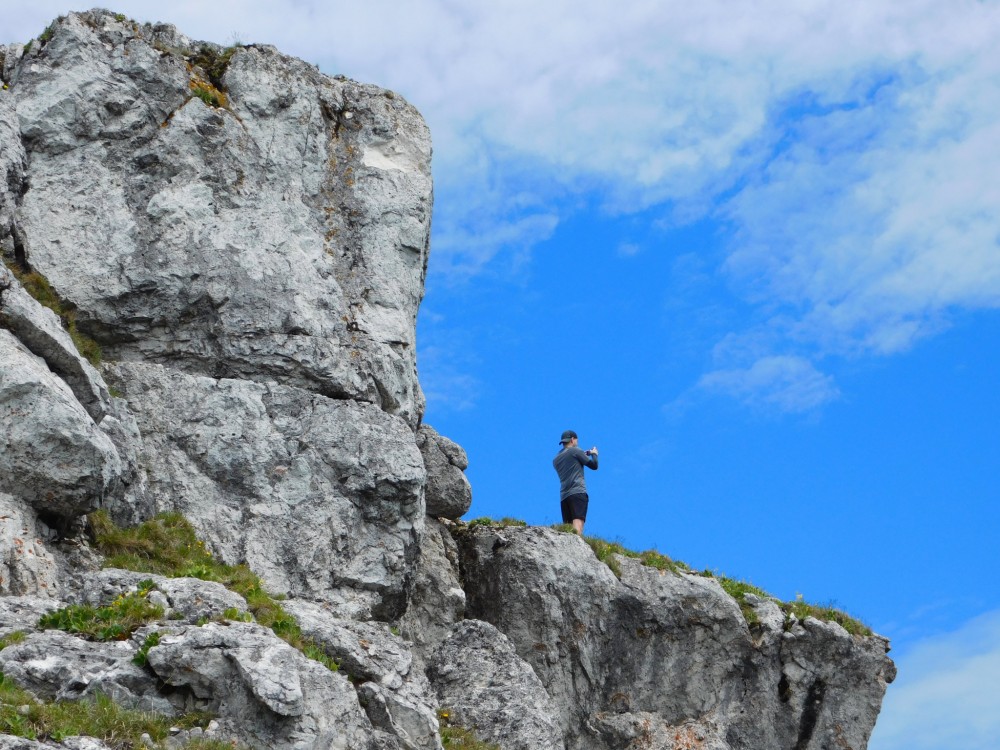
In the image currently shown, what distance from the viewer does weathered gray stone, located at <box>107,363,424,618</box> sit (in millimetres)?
24562

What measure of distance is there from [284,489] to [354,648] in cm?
600

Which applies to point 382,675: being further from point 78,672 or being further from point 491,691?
point 78,672

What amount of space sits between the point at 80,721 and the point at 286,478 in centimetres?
970

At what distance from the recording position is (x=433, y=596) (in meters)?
28.5

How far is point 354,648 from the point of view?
20109 mm

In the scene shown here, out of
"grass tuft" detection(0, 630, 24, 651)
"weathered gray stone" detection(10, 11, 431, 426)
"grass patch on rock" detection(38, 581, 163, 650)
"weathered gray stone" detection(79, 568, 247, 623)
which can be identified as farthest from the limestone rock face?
"grass tuft" detection(0, 630, 24, 651)

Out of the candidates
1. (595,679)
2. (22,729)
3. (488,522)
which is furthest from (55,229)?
(595,679)

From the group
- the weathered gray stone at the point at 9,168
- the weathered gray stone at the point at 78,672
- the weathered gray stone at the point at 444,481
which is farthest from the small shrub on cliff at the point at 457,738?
the weathered gray stone at the point at 9,168

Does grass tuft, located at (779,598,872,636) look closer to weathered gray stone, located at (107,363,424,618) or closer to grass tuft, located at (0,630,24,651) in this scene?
weathered gray stone, located at (107,363,424,618)

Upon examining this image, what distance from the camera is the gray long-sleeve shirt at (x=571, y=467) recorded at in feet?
101

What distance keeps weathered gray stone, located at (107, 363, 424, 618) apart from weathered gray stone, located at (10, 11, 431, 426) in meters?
0.85

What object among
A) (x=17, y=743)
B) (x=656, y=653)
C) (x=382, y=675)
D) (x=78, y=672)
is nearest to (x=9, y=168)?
(x=78, y=672)

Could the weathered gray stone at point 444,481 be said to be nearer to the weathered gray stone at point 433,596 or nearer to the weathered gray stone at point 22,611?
the weathered gray stone at point 433,596

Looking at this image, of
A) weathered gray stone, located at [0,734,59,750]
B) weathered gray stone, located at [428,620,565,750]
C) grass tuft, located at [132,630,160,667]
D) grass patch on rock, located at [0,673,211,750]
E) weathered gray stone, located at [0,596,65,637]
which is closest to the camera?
weathered gray stone, located at [0,734,59,750]
